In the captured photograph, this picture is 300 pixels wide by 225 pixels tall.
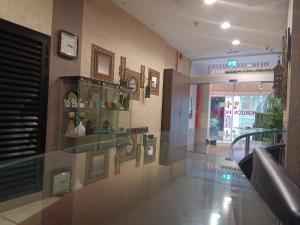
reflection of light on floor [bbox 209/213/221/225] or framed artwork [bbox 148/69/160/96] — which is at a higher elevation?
framed artwork [bbox 148/69/160/96]

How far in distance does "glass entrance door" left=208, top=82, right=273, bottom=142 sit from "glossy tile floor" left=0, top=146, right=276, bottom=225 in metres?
7.21

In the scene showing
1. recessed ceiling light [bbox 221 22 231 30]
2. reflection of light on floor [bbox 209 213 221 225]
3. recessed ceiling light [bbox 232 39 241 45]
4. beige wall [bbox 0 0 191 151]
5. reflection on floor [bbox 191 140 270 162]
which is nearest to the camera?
reflection of light on floor [bbox 209 213 221 225]

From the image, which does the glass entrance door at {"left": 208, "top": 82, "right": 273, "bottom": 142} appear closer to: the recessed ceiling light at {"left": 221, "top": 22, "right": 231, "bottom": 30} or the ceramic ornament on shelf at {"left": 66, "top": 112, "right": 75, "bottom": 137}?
the recessed ceiling light at {"left": 221, "top": 22, "right": 231, "bottom": 30}

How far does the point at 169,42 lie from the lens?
6223mm

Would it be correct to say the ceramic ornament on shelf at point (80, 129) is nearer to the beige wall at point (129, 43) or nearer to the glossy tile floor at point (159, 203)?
the beige wall at point (129, 43)

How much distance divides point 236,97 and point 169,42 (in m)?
3.48

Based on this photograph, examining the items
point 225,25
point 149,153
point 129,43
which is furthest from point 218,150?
point 225,25

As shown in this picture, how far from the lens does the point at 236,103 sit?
27.8ft

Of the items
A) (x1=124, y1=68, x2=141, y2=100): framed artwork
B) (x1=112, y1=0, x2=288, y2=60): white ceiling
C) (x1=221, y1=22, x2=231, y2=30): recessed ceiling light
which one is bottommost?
(x1=124, y1=68, x2=141, y2=100): framed artwork

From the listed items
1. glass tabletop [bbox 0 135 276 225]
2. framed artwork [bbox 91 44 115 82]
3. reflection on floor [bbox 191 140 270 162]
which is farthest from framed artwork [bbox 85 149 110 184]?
framed artwork [bbox 91 44 115 82]

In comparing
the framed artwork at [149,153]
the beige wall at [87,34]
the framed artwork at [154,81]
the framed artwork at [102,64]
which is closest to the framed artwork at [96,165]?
the framed artwork at [149,153]

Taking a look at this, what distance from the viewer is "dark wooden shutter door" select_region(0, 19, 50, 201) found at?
2490 mm

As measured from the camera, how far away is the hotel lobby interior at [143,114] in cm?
74

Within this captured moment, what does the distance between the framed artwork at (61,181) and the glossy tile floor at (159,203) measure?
45 mm
